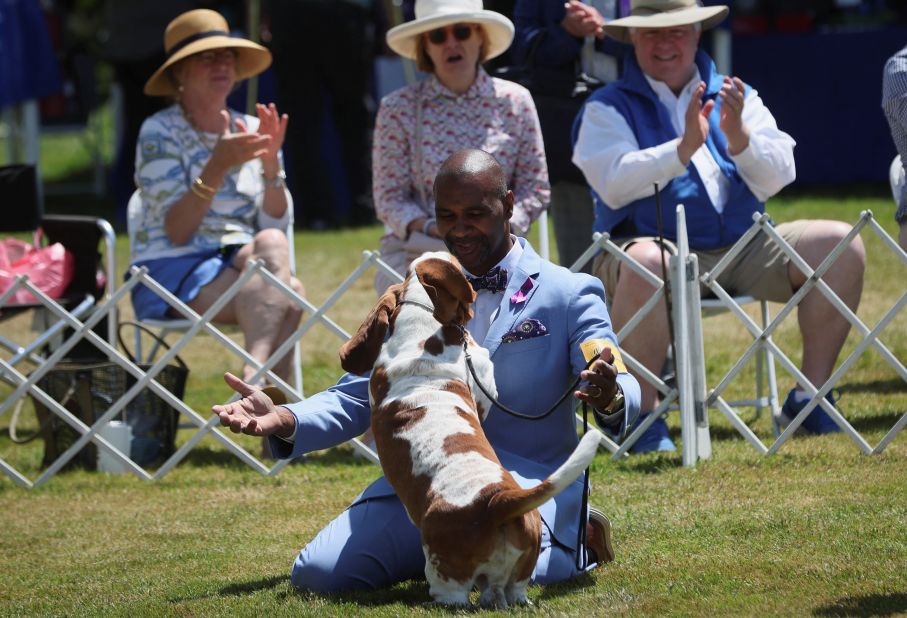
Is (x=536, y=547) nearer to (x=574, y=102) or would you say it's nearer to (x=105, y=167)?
(x=574, y=102)

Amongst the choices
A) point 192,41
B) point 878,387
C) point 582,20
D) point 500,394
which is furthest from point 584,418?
point 192,41

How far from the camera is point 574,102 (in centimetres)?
617

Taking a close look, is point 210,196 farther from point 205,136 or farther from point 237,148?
point 205,136

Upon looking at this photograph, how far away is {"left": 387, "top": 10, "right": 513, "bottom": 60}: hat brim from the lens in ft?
18.1

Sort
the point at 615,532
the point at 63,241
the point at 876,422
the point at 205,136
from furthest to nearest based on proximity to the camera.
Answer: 1. the point at 63,241
2. the point at 205,136
3. the point at 876,422
4. the point at 615,532

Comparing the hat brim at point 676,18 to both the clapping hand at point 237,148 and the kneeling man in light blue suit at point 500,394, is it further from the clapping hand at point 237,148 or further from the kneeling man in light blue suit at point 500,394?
the kneeling man in light blue suit at point 500,394

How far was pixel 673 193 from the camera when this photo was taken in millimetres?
5262

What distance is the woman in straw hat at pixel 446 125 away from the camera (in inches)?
219

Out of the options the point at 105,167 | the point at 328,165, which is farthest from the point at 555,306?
the point at 105,167

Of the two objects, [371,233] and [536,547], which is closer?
[536,547]

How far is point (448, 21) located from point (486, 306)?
86.9 inches

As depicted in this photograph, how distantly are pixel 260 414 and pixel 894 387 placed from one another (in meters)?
3.50

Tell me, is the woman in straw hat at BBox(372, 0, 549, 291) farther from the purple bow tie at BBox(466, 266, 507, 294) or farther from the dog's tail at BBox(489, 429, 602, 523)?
the dog's tail at BBox(489, 429, 602, 523)

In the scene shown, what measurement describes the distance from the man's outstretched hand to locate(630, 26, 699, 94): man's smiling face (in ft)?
8.28
